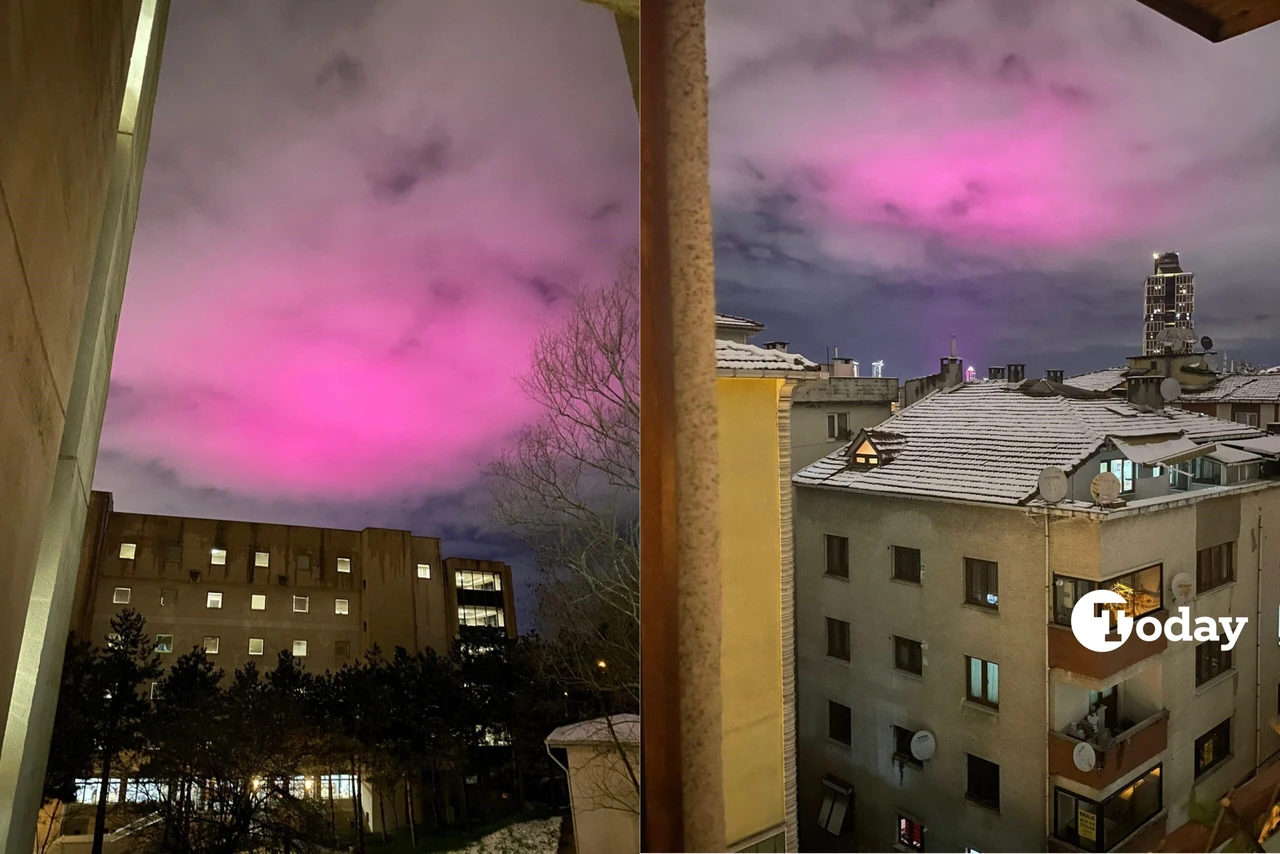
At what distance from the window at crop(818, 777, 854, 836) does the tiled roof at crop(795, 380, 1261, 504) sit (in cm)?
Answer: 55

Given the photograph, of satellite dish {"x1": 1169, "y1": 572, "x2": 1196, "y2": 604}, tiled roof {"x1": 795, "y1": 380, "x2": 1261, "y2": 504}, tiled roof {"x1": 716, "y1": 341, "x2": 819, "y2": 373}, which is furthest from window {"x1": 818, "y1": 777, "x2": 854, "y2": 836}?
tiled roof {"x1": 716, "y1": 341, "x2": 819, "y2": 373}

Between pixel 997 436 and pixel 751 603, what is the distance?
1.74 feet

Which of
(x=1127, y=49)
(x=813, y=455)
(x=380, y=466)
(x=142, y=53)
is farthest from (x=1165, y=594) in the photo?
(x=142, y=53)

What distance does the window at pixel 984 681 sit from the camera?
1.31 m

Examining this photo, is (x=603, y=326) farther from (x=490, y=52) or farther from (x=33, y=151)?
(x=33, y=151)

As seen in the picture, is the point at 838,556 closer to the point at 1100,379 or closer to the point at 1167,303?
the point at 1100,379

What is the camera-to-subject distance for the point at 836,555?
1.46 m

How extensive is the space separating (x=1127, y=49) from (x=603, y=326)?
1.19 meters

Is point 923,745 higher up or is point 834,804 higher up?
point 923,745

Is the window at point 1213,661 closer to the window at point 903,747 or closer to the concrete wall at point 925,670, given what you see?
the concrete wall at point 925,670

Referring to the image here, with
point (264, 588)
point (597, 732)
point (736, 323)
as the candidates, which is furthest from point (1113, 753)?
point (264, 588)

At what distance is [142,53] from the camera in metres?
1.40

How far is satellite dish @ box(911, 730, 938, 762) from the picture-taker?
1.38 m

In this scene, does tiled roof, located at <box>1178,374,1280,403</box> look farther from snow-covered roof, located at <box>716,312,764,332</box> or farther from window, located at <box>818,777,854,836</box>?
window, located at <box>818,777,854,836</box>
